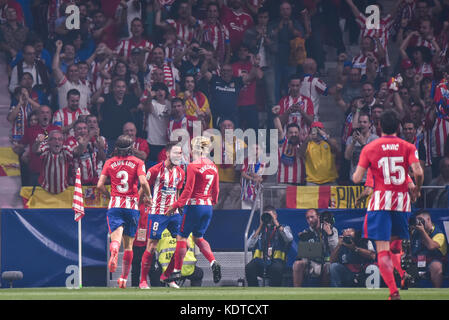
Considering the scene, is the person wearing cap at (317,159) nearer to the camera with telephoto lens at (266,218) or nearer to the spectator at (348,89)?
the spectator at (348,89)

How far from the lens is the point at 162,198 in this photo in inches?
576

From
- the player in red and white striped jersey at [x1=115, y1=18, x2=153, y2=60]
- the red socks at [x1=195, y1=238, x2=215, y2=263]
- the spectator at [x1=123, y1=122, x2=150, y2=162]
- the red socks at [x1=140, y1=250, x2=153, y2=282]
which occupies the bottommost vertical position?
the red socks at [x1=140, y1=250, x2=153, y2=282]

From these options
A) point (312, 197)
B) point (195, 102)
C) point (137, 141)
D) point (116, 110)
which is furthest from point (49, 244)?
point (312, 197)

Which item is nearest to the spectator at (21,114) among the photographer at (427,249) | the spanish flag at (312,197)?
the spanish flag at (312,197)

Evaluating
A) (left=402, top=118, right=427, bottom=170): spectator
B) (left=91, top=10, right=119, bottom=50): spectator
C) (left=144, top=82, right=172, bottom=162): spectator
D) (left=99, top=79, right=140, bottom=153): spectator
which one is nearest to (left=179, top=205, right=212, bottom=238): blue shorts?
(left=144, top=82, right=172, bottom=162): spectator

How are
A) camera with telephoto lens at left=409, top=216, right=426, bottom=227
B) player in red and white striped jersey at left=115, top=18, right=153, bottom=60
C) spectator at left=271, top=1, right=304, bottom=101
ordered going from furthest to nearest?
player in red and white striped jersey at left=115, top=18, right=153, bottom=60, spectator at left=271, top=1, right=304, bottom=101, camera with telephoto lens at left=409, top=216, right=426, bottom=227

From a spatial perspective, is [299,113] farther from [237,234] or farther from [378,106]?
[237,234]

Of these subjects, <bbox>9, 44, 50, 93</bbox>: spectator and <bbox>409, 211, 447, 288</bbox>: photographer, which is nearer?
<bbox>409, 211, 447, 288</bbox>: photographer

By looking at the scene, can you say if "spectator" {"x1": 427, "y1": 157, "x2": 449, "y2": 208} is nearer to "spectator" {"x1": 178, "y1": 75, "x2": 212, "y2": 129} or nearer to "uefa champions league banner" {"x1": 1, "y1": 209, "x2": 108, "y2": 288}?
"spectator" {"x1": 178, "y1": 75, "x2": 212, "y2": 129}

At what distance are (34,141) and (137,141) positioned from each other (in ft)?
6.75

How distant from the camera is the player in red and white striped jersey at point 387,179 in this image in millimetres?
10617

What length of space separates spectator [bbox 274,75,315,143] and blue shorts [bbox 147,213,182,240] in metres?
4.75

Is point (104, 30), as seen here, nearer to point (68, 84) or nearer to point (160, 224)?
point (68, 84)

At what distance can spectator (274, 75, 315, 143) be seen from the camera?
18.9 meters
